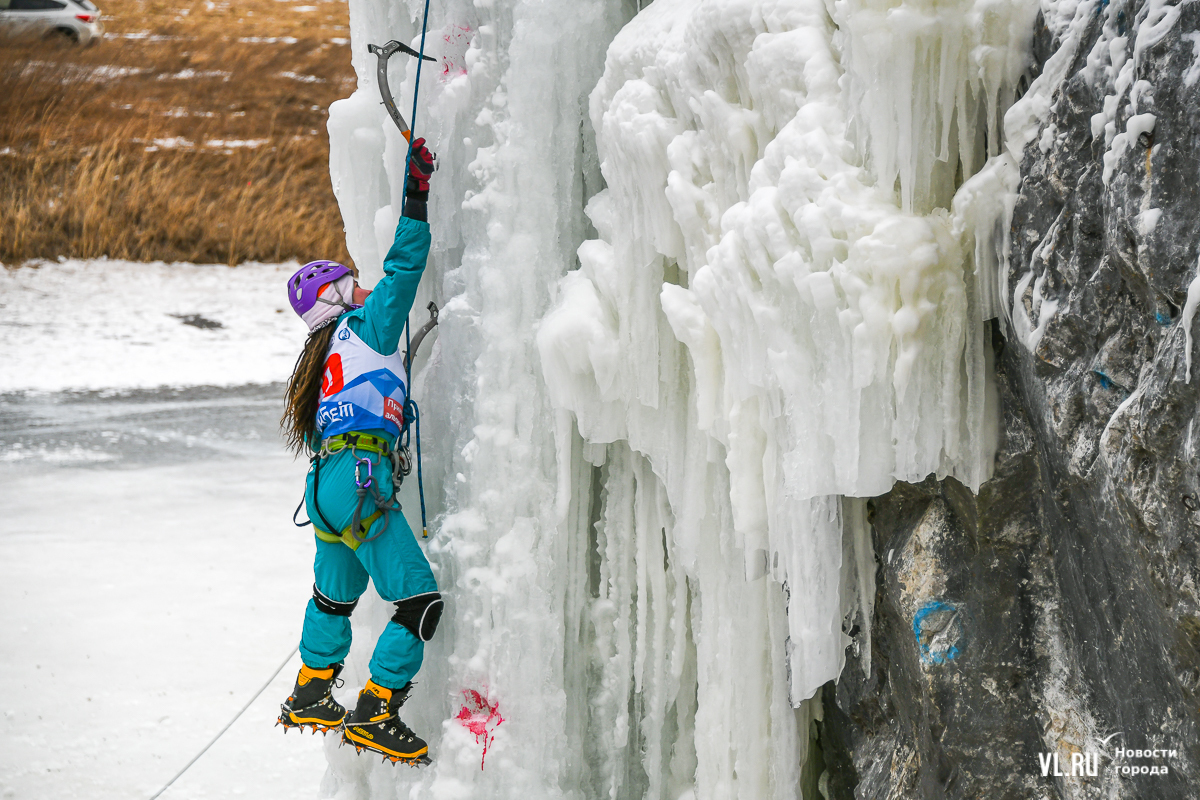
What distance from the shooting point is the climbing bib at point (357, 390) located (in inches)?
101

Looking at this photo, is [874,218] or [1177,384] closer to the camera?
[1177,384]

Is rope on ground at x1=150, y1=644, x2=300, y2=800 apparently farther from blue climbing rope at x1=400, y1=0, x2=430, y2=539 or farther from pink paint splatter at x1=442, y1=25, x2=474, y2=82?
pink paint splatter at x1=442, y1=25, x2=474, y2=82

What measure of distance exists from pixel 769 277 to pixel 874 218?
232 millimetres

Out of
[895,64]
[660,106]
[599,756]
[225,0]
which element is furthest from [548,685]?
[225,0]

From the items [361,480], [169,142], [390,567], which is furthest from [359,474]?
[169,142]

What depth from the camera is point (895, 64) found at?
170 cm

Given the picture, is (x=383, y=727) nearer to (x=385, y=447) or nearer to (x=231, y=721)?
(x=385, y=447)

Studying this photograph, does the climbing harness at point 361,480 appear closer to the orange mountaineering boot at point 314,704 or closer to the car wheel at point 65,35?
the orange mountaineering boot at point 314,704

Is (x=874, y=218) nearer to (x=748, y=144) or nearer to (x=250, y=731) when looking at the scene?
(x=748, y=144)

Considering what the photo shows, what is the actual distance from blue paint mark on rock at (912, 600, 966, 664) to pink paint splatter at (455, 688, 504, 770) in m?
1.18

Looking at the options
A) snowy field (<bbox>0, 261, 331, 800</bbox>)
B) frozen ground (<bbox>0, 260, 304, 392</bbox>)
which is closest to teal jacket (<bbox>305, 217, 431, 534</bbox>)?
snowy field (<bbox>0, 261, 331, 800</bbox>)

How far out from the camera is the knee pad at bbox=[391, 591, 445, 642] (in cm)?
257

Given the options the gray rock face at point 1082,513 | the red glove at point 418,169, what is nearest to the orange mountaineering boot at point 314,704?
the red glove at point 418,169

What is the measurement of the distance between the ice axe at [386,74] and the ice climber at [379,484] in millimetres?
109
